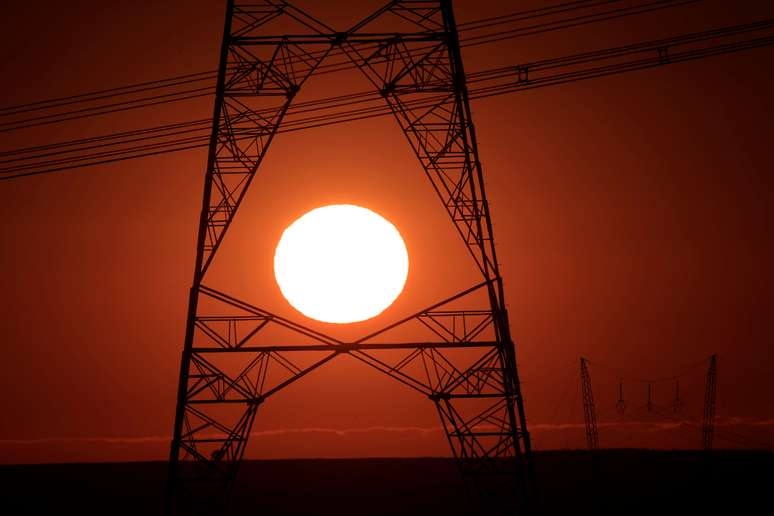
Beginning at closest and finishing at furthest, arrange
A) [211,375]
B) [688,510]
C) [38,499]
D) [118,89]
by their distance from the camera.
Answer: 1. [211,375]
2. [688,510]
3. [38,499]
4. [118,89]

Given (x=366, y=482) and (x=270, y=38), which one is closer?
(x=270, y=38)

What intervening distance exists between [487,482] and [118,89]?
18.6m

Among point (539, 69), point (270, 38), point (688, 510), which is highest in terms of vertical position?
point (539, 69)

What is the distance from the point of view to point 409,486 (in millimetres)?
19922

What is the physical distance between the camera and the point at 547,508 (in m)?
18.6

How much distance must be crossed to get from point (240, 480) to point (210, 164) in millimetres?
11165

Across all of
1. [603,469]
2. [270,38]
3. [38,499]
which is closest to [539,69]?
[270,38]

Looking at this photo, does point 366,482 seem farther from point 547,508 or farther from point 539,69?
point 539,69

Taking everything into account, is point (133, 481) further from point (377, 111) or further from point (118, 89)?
point (377, 111)

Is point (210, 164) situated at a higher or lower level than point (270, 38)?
lower

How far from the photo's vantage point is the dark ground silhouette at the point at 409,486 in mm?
18656

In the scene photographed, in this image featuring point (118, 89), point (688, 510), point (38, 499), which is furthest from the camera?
point (118, 89)

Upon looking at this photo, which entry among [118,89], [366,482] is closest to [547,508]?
[366,482]

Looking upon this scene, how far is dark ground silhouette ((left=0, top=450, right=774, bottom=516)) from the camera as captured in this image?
61.2 feet
